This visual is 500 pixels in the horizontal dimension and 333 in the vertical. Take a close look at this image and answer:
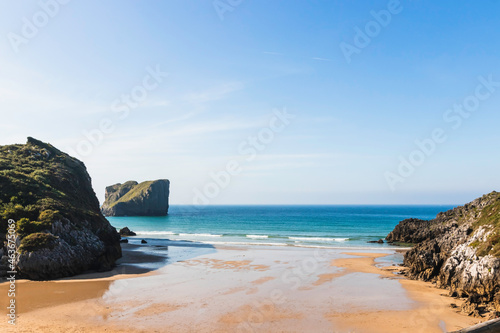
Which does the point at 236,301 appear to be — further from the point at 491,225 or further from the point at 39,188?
the point at 39,188

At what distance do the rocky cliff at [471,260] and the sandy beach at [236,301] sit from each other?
1.34m

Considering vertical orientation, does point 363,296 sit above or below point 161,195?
below

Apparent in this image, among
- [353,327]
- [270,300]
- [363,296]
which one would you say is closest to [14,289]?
[270,300]

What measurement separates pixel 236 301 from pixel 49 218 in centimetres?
1957

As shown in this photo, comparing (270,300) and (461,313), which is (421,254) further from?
(270,300)

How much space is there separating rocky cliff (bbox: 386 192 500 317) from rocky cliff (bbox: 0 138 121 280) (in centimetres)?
2873

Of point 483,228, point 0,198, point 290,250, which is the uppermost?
point 0,198

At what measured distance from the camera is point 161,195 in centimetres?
14338

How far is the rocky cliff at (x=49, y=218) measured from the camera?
26109 mm

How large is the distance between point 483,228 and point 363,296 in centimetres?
1134

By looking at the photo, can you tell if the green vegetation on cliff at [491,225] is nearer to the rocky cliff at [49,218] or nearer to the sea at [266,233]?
the sea at [266,233]

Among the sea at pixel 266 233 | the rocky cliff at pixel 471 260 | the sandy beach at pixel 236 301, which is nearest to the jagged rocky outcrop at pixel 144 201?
the sea at pixel 266 233

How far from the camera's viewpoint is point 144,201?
452 feet

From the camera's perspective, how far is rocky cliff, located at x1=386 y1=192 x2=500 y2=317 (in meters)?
19.8
